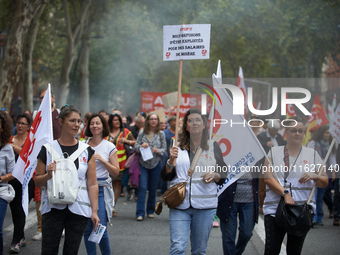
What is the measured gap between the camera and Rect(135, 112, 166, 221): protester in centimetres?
970

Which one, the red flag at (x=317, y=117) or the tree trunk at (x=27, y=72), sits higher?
the tree trunk at (x=27, y=72)

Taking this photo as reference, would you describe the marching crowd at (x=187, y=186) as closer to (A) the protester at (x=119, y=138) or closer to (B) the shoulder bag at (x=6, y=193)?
(B) the shoulder bag at (x=6, y=193)

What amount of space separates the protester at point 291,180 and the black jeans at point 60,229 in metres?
1.74

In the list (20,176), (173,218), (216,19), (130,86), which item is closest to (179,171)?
(173,218)

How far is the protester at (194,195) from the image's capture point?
5.21 meters

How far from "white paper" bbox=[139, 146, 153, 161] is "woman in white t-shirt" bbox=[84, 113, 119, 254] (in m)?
2.88

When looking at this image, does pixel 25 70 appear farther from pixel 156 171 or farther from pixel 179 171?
pixel 179 171

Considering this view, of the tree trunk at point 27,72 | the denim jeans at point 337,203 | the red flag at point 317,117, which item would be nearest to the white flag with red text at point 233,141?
the denim jeans at point 337,203

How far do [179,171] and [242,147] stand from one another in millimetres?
768

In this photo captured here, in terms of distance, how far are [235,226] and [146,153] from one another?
3876 millimetres

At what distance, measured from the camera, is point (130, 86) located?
42.6 meters

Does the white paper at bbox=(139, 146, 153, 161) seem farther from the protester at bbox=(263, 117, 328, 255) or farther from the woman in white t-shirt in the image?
the protester at bbox=(263, 117, 328, 255)

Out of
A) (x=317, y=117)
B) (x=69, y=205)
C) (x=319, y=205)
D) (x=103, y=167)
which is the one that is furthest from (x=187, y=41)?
(x=317, y=117)

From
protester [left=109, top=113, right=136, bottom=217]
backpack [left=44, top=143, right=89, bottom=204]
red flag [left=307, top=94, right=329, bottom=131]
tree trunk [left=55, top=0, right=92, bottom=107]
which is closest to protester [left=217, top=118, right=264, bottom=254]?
backpack [left=44, top=143, right=89, bottom=204]
